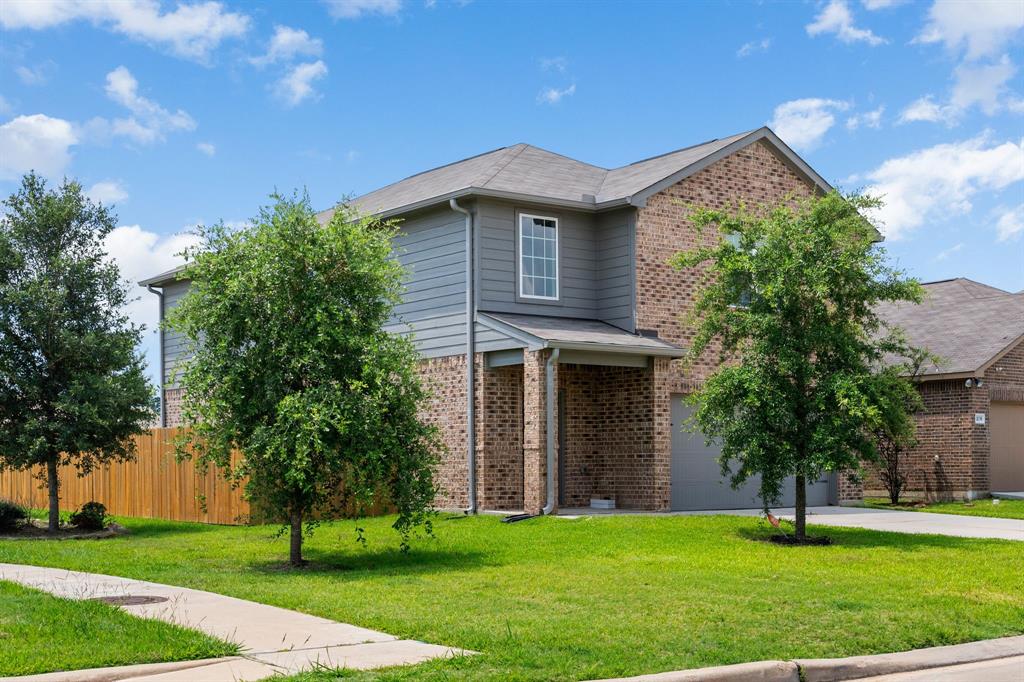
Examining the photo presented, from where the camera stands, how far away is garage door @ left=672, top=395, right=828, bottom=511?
21.1 m

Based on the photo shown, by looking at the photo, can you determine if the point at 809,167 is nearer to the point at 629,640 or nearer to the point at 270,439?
the point at 270,439

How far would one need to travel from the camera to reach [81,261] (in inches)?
776

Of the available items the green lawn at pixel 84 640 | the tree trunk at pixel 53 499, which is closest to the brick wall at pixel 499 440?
the tree trunk at pixel 53 499

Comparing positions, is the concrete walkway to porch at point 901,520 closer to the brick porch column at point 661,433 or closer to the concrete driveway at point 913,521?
the concrete driveway at point 913,521

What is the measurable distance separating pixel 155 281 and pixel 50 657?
22.6m

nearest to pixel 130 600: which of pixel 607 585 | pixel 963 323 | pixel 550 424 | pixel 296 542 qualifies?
pixel 296 542

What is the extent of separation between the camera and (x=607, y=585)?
449 inches

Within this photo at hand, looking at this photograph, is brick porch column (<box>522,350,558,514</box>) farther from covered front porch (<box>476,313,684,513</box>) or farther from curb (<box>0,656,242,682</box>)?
curb (<box>0,656,242,682</box>)

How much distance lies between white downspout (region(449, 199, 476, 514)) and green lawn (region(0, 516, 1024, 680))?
165 cm

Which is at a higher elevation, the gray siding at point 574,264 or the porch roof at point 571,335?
the gray siding at point 574,264

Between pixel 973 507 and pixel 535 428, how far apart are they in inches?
431

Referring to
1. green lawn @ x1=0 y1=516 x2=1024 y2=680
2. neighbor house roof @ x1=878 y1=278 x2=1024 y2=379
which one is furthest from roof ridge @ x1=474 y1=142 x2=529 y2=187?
neighbor house roof @ x1=878 y1=278 x2=1024 y2=379

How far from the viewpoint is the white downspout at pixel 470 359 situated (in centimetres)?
1992

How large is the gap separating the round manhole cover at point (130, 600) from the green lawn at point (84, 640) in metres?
0.39
